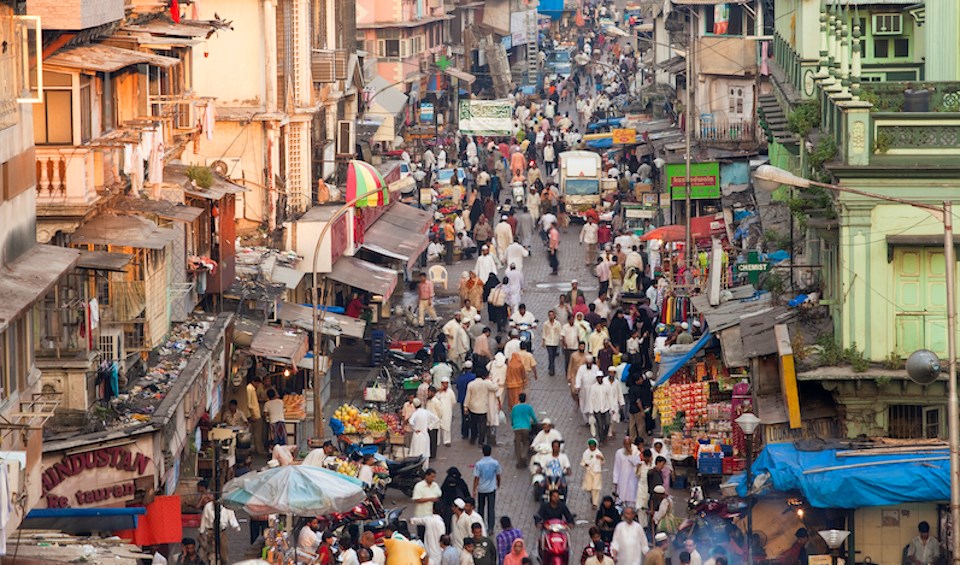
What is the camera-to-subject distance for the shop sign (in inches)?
2391

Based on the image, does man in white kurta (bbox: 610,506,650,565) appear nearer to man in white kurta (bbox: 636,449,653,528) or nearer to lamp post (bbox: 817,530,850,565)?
lamp post (bbox: 817,530,850,565)

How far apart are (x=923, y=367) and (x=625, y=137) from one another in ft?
117

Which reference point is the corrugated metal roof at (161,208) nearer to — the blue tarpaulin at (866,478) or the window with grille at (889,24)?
the blue tarpaulin at (866,478)

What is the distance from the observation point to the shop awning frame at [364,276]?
40438 millimetres

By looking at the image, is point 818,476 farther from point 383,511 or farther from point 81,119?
point 81,119

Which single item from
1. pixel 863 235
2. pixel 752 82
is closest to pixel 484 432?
pixel 863 235

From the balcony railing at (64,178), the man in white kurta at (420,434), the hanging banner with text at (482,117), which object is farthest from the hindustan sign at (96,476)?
the hanging banner with text at (482,117)

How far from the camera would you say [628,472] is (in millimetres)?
27938

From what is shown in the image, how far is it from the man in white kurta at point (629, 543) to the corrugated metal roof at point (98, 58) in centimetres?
846

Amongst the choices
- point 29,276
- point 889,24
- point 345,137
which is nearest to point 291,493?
point 29,276

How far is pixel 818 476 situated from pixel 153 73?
12192 mm

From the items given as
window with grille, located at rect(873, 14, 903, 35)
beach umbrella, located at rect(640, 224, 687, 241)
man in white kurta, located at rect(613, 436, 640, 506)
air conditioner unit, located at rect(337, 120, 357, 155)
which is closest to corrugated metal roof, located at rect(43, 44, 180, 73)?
man in white kurta, located at rect(613, 436, 640, 506)

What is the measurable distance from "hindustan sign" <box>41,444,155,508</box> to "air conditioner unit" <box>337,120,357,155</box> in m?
22.7

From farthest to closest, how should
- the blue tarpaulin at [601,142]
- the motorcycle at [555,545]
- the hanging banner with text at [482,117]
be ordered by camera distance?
the hanging banner with text at [482,117] < the blue tarpaulin at [601,142] < the motorcycle at [555,545]
